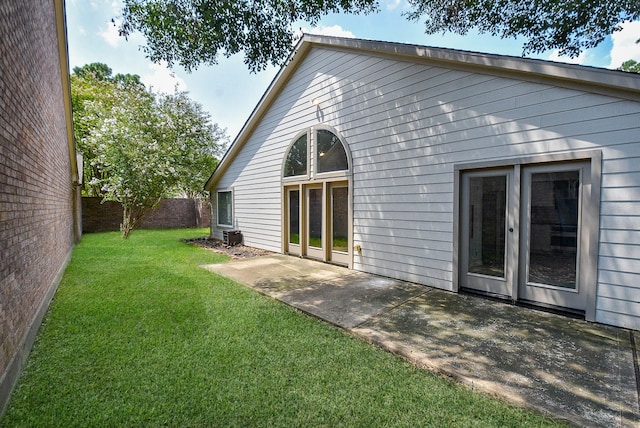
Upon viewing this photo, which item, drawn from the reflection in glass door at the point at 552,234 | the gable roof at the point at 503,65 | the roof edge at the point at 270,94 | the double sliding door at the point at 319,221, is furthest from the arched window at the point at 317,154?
the reflection in glass door at the point at 552,234

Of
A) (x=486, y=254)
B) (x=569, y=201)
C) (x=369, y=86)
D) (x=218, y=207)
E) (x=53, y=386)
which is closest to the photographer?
(x=53, y=386)

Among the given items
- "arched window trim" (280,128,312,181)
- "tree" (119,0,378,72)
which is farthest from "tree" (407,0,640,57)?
"arched window trim" (280,128,312,181)

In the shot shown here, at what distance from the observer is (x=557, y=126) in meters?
3.61

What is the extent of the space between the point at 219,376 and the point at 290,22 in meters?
5.87

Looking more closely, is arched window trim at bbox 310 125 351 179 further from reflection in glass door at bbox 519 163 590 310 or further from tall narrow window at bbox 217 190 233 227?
tall narrow window at bbox 217 190 233 227

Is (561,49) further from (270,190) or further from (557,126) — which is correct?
(270,190)

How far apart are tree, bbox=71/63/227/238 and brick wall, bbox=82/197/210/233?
0.79 meters

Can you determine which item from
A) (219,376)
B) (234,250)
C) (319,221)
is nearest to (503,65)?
(319,221)

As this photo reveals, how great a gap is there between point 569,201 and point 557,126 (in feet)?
3.23

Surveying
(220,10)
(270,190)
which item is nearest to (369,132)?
(220,10)

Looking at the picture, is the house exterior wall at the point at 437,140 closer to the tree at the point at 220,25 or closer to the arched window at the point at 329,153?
the arched window at the point at 329,153

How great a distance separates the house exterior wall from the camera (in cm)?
324

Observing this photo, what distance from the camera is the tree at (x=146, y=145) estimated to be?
35.0ft

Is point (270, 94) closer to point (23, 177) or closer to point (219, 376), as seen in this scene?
point (23, 177)
